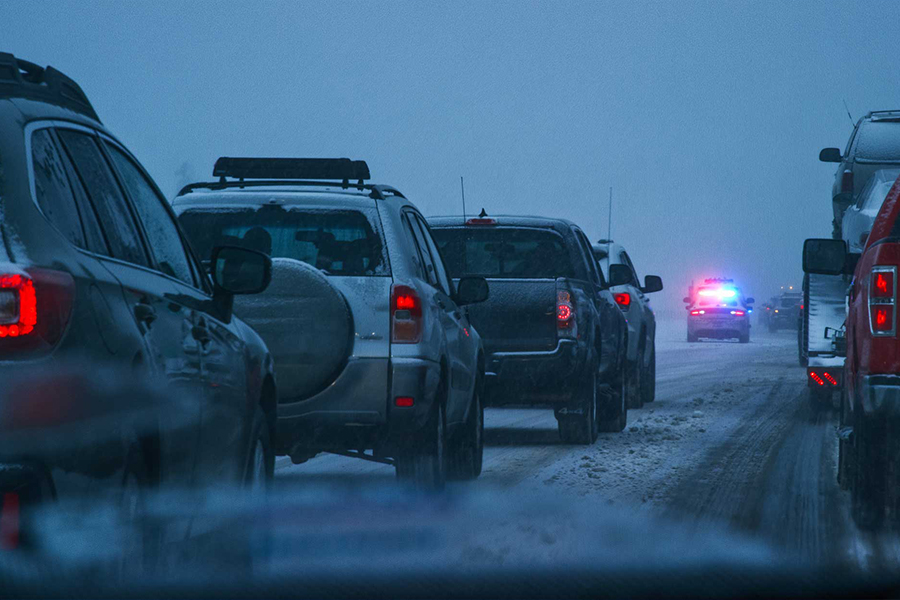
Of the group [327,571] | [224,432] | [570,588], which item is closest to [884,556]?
[570,588]

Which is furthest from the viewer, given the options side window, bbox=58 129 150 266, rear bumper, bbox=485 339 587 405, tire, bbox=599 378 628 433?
tire, bbox=599 378 628 433

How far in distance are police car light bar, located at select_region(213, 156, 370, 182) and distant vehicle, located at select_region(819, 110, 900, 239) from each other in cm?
991

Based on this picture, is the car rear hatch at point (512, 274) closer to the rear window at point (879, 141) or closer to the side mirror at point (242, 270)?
the side mirror at point (242, 270)

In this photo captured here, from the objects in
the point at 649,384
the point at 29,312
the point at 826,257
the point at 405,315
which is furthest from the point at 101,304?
the point at 649,384

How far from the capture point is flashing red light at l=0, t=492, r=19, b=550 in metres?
3.29

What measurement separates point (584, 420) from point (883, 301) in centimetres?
579

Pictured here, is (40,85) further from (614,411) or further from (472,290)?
(614,411)

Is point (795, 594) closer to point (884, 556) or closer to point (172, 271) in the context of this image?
point (884, 556)

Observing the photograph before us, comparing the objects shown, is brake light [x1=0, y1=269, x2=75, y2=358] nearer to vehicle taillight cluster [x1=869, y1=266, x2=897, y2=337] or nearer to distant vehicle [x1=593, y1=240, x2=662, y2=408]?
vehicle taillight cluster [x1=869, y1=266, x2=897, y2=337]

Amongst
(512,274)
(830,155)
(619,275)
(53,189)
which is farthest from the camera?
(830,155)

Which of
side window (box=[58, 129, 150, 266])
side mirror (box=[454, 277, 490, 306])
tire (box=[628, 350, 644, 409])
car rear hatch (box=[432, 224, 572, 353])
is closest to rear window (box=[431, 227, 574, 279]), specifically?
car rear hatch (box=[432, 224, 572, 353])

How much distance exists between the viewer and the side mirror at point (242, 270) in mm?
5531

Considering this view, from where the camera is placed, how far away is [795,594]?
5609mm

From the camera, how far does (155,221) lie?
206 inches
